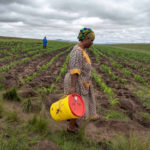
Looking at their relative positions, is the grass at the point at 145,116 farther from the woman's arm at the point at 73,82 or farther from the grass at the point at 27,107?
the grass at the point at 27,107

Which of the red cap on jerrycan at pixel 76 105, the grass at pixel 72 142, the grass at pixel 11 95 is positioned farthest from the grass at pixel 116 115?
the grass at pixel 11 95

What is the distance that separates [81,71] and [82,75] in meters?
0.07

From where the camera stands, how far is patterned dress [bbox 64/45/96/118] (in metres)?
2.60

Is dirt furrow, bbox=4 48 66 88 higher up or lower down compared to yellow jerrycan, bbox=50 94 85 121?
lower down

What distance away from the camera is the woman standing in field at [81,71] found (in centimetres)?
260

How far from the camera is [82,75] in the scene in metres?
2.82

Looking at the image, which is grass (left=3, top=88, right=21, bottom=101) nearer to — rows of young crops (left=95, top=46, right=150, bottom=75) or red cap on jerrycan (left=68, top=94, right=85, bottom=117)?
red cap on jerrycan (left=68, top=94, right=85, bottom=117)

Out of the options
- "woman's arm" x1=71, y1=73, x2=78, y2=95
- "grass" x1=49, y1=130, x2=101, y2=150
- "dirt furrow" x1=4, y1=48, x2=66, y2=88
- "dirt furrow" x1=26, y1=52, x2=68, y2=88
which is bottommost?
"grass" x1=49, y1=130, x2=101, y2=150

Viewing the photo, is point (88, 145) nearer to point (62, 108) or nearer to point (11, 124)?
point (62, 108)

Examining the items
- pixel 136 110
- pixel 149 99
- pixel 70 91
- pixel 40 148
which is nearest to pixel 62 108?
pixel 70 91

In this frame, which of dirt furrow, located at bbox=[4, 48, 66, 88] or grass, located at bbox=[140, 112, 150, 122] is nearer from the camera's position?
grass, located at bbox=[140, 112, 150, 122]

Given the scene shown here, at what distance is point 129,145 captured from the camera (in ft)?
7.45

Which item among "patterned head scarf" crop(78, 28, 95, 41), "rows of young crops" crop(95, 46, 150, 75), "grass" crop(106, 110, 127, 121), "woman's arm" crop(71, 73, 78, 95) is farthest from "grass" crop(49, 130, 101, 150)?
"rows of young crops" crop(95, 46, 150, 75)

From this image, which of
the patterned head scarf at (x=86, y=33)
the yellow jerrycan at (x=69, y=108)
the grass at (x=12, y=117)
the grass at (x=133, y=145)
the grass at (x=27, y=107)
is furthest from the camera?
the grass at (x=27, y=107)
